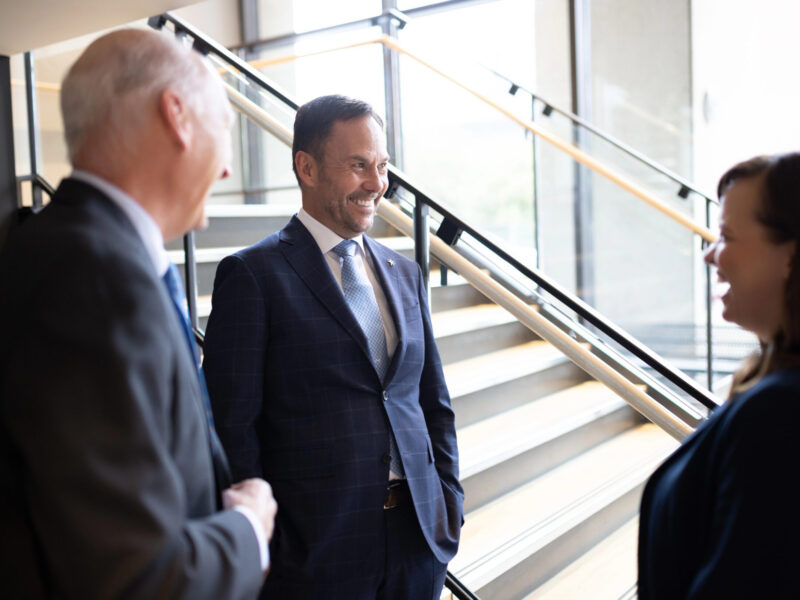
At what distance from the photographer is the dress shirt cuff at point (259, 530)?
0.90 meters

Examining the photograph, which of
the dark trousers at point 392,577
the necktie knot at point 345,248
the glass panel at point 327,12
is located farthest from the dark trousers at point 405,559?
the glass panel at point 327,12

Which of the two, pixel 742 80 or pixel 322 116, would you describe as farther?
pixel 742 80

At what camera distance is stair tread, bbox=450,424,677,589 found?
7.47 ft

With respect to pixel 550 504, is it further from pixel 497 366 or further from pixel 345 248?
pixel 345 248

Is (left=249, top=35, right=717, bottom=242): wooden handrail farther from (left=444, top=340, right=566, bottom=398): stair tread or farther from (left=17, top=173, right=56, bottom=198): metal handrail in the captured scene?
(left=17, top=173, right=56, bottom=198): metal handrail

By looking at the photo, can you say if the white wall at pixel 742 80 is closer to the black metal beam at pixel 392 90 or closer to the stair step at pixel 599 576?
the black metal beam at pixel 392 90

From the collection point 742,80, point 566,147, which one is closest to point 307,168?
point 566,147

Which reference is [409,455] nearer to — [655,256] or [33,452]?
[33,452]

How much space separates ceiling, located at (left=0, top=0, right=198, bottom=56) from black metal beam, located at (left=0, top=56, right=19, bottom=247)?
0.24 metres

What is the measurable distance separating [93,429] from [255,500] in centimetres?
30

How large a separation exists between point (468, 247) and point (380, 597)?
952 millimetres

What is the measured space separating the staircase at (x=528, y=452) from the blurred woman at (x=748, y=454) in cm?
122

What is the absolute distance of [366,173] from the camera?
1.68m

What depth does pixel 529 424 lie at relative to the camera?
118 inches
